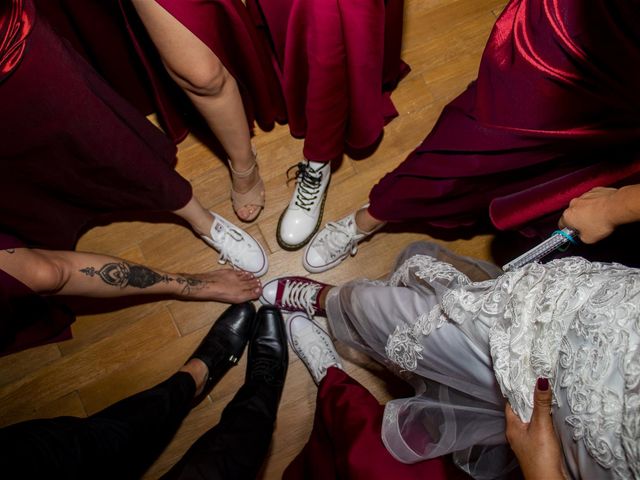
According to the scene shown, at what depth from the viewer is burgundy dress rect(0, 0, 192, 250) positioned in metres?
1.01

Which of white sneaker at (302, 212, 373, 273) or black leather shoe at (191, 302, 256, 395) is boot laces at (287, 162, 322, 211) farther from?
black leather shoe at (191, 302, 256, 395)

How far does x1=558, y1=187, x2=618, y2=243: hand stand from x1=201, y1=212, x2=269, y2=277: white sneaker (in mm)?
936

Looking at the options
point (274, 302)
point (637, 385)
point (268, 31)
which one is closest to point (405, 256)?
point (274, 302)

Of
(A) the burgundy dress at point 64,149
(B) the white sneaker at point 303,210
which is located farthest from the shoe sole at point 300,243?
(A) the burgundy dress at point 64,149

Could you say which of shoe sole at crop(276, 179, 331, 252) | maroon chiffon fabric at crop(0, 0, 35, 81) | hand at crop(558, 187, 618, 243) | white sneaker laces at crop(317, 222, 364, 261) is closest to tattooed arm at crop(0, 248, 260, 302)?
shoe sole at crop(276, 179, 331, 252)

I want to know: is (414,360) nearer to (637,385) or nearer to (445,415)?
(445,415)

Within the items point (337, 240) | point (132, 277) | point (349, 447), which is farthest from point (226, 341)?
point (349, 447)

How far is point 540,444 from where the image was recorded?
71cm

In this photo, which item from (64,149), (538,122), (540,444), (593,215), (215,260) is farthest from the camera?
(215,260)

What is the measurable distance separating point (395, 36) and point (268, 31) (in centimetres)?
35

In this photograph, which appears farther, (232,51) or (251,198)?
(251,198)

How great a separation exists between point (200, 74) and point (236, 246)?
0.61 m

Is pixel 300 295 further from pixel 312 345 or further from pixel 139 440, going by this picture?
pixel 139 440

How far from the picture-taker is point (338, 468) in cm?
114
